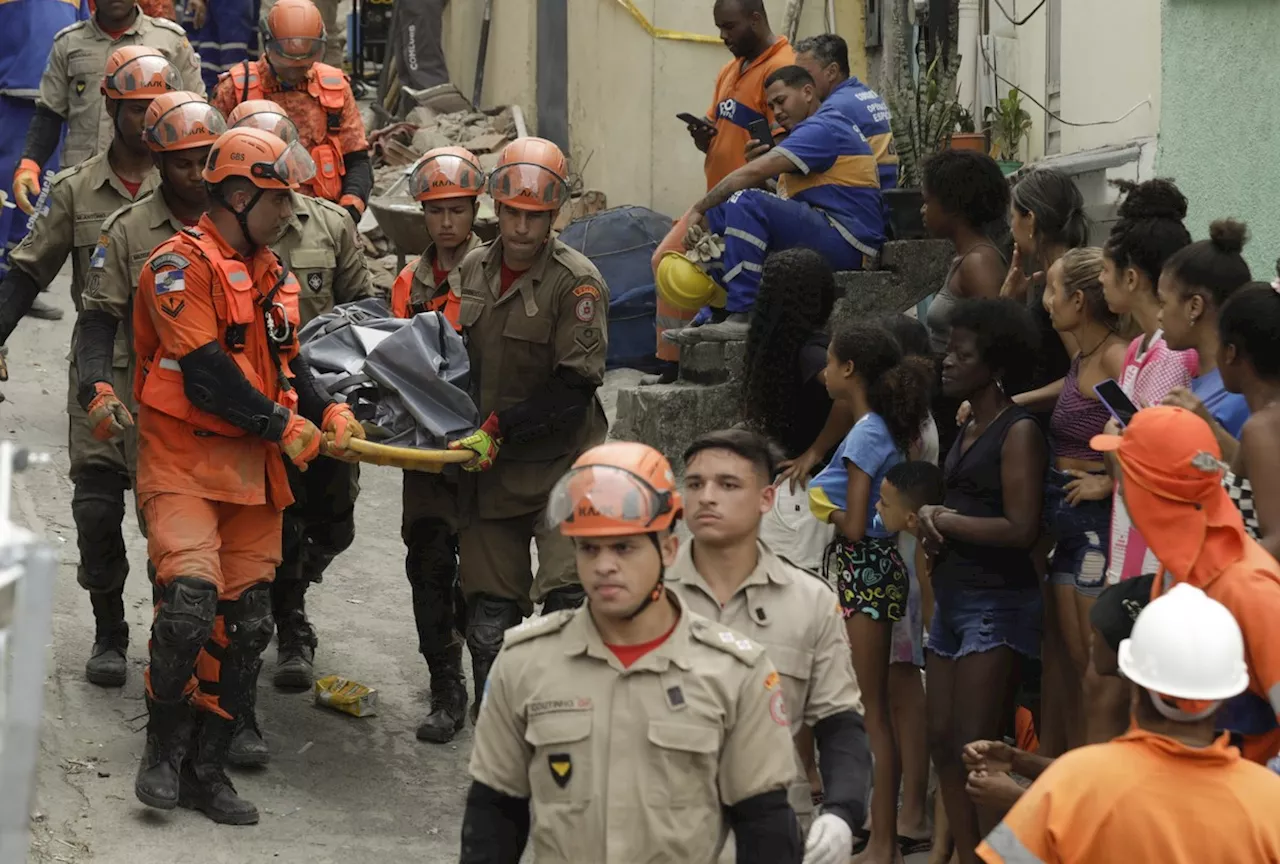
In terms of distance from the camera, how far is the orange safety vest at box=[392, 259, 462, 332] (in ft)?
24.8

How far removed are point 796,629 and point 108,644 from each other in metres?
4.14

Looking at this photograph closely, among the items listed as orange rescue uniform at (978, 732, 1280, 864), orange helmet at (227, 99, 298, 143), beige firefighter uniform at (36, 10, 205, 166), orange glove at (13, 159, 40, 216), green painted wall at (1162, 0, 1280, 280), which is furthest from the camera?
beige firefighter uniform at (36, 10, 205, 166)

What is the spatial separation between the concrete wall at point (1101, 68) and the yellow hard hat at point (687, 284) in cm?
190

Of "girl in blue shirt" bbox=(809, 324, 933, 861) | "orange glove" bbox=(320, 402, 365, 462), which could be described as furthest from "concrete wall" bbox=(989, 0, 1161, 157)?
"orange glove" bbox=(320, 402, 365, 462)

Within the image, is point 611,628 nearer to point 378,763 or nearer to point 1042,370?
point 1042,370

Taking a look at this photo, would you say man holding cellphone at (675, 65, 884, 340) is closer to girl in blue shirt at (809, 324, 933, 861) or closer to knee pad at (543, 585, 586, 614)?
knee pad at (543, 585, 586, 614)

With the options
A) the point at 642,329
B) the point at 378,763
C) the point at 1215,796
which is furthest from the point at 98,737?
the point at 642,329

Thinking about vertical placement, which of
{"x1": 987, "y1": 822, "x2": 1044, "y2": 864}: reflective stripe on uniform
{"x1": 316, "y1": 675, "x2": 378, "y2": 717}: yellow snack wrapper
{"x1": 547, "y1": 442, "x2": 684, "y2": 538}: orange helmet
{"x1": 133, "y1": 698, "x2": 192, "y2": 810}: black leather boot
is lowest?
{"x1": 316, "y1": 675, "x2": 378, "y2": 717}: yellow snack wrapper

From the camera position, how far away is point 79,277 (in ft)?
26.4

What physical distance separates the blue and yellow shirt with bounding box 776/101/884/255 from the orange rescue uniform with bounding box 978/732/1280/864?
5955 mm

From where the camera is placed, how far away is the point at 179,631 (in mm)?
6344

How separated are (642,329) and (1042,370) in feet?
19.3

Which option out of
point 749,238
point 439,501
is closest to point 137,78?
point 439,501

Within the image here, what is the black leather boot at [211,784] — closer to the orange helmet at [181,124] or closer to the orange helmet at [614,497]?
the orange helmet at [181,124]
